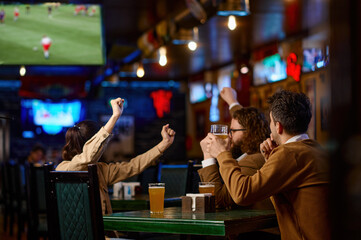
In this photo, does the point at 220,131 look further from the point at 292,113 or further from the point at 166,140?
the point at 166,140

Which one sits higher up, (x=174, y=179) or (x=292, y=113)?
(x=292, y=113)

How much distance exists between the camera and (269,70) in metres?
9.40

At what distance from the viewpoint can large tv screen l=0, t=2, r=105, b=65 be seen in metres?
4.50

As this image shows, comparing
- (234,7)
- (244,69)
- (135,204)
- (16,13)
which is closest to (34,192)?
(135,204)

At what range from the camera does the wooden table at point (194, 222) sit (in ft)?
7.75

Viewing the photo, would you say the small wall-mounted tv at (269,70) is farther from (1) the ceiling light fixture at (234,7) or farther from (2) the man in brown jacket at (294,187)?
(2) the man in brown jacket at (294,187)

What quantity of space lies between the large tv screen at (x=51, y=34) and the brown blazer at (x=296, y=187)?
267 cm

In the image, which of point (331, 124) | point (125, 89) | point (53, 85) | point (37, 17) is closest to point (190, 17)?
point (37, 17)

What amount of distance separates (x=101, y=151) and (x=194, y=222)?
98 centimetres

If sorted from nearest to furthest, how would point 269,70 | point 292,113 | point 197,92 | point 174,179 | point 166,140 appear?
1. point 292,113
2. point 166,140
3. point 174,179
4. point 269,70
5. point 197,92

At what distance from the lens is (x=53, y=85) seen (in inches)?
453

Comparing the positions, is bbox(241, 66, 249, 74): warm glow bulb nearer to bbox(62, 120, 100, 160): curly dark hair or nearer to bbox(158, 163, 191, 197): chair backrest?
bbox(158, 163, 191, 197): chair backrest

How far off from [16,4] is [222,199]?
2.71 m

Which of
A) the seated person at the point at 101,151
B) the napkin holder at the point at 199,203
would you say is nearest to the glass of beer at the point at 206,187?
the napkin holder at the point at 199,203
